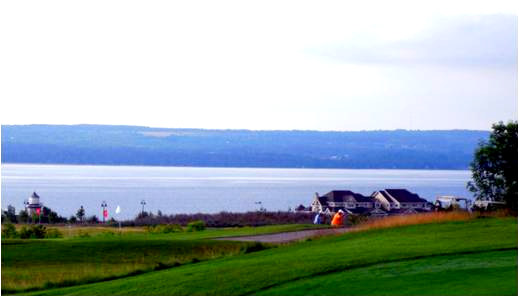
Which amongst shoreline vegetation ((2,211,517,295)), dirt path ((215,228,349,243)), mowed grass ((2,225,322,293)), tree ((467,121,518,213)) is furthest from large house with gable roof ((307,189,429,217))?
shoreline vegetation ((2,211,517,295))

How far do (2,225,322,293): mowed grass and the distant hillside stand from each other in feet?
93.7

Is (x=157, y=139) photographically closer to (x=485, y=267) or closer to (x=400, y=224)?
(x=400, y=224)

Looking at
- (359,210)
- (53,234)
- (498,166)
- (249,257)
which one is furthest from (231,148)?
(249,257)

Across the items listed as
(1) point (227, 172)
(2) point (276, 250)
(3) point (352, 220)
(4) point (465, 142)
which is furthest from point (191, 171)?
(2) point (276, 250)

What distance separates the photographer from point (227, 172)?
14062 cm

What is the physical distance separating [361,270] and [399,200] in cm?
2352

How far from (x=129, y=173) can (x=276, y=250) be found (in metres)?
119

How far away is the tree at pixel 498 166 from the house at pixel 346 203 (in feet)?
37.2

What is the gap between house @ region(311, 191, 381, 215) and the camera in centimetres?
3911

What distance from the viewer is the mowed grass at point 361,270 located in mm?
12750

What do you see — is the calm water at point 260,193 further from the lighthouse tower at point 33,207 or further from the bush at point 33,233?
the bush at point 33,233

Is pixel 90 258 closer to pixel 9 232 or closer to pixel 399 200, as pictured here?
pixel 9 232

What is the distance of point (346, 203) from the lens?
131 feet

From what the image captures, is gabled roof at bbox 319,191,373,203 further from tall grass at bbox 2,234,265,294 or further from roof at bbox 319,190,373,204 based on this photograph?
tall grass at bbox 2,234,265,294
